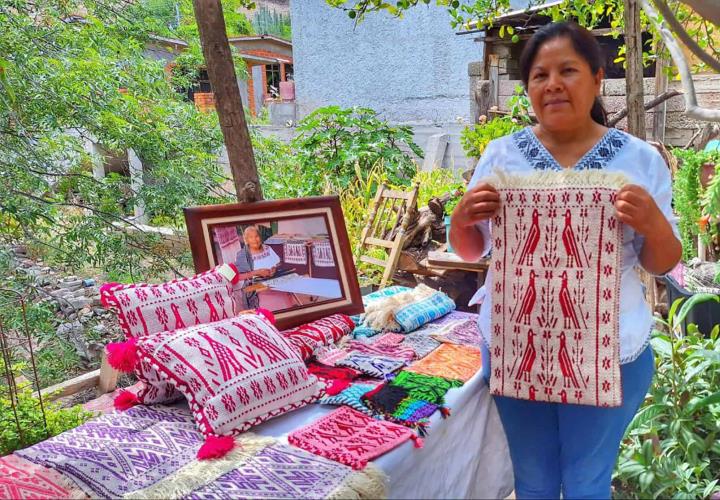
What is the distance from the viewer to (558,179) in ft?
4.34

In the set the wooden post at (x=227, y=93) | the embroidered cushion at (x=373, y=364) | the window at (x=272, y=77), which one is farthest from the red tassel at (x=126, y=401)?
the window at (x=272, y=77)

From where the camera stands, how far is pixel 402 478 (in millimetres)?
1599

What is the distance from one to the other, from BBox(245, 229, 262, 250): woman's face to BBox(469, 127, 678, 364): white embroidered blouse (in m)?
1.14

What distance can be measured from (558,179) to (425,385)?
0.91 metres

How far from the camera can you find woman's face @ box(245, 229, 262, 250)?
7.59 feet

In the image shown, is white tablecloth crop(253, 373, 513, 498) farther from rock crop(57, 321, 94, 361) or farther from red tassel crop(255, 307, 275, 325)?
rock crop(57, 321, 94, 361)

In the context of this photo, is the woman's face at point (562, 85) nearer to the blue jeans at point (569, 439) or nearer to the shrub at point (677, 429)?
the blue jeans at point (569, 439)

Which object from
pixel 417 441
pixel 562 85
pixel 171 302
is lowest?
pixel 417 441

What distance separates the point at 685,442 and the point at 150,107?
368cm

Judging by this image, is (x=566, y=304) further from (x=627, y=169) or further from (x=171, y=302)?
(x=171, y=302)

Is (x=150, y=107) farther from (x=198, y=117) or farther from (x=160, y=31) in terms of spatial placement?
(x=160, y=31)

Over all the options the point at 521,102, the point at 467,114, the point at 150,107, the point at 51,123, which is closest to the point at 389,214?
the point at 521,102

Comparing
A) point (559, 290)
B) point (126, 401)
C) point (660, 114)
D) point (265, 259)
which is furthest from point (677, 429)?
point (660, 114)

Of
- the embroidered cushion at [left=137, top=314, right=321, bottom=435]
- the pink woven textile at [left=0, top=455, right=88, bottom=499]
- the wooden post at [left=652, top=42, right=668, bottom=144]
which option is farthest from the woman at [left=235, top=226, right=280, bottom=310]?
the wooden post at [left=652, top=42, right=668, bottom=144]
